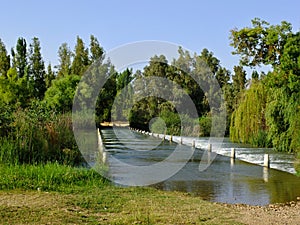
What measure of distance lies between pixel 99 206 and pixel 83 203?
367mm

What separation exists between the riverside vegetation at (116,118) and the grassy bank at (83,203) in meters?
0.02

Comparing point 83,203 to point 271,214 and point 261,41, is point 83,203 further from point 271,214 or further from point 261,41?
point 261,41

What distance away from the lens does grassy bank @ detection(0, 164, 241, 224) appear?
724 centimetres

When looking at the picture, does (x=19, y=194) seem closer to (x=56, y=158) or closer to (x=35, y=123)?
(x=56, y=158)

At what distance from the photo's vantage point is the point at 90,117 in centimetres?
3875

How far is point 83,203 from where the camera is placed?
852 centimetres

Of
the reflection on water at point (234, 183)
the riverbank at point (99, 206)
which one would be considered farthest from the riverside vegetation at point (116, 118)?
the reflection on water at point (234, 183)

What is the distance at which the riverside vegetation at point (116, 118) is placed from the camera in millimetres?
8016

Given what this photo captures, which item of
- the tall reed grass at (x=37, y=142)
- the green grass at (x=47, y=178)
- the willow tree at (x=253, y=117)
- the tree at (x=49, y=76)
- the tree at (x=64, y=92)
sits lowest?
the green grass at (x=47, y=178)

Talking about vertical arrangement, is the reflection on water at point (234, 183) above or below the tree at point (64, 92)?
below

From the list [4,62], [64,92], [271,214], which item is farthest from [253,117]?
[4,62]

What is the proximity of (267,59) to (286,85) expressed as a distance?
2599 millimetres

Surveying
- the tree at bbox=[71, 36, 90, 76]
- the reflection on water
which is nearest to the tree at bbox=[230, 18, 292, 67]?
the reflection on water

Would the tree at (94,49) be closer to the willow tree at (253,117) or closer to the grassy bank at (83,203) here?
the willow tree at (253,117)
